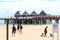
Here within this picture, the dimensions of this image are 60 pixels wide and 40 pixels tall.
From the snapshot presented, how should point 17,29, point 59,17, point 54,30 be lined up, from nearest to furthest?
point 54,30
point 59,17
point 17,29

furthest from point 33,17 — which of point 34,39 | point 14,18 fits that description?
point 34,39

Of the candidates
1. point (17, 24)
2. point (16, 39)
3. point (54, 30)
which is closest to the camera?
point (54, 30)

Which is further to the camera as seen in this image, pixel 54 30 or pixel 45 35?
pixel 45 35

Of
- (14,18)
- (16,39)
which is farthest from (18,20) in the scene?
(16,39)

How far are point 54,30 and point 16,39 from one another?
450cm

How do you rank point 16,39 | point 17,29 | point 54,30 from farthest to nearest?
point 16,39 → point 17,29 → point 54,30

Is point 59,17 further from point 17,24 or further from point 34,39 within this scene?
point 34,39

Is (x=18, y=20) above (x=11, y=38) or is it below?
above

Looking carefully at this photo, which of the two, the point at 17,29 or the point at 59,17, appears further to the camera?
the point at 17,29

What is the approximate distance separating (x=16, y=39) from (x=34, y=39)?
837 mm

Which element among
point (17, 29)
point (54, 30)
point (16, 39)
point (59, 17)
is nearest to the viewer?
point (54, 30)

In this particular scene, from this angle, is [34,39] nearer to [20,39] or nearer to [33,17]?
[20,39]

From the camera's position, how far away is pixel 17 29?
9.47m

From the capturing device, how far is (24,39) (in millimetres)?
11555
